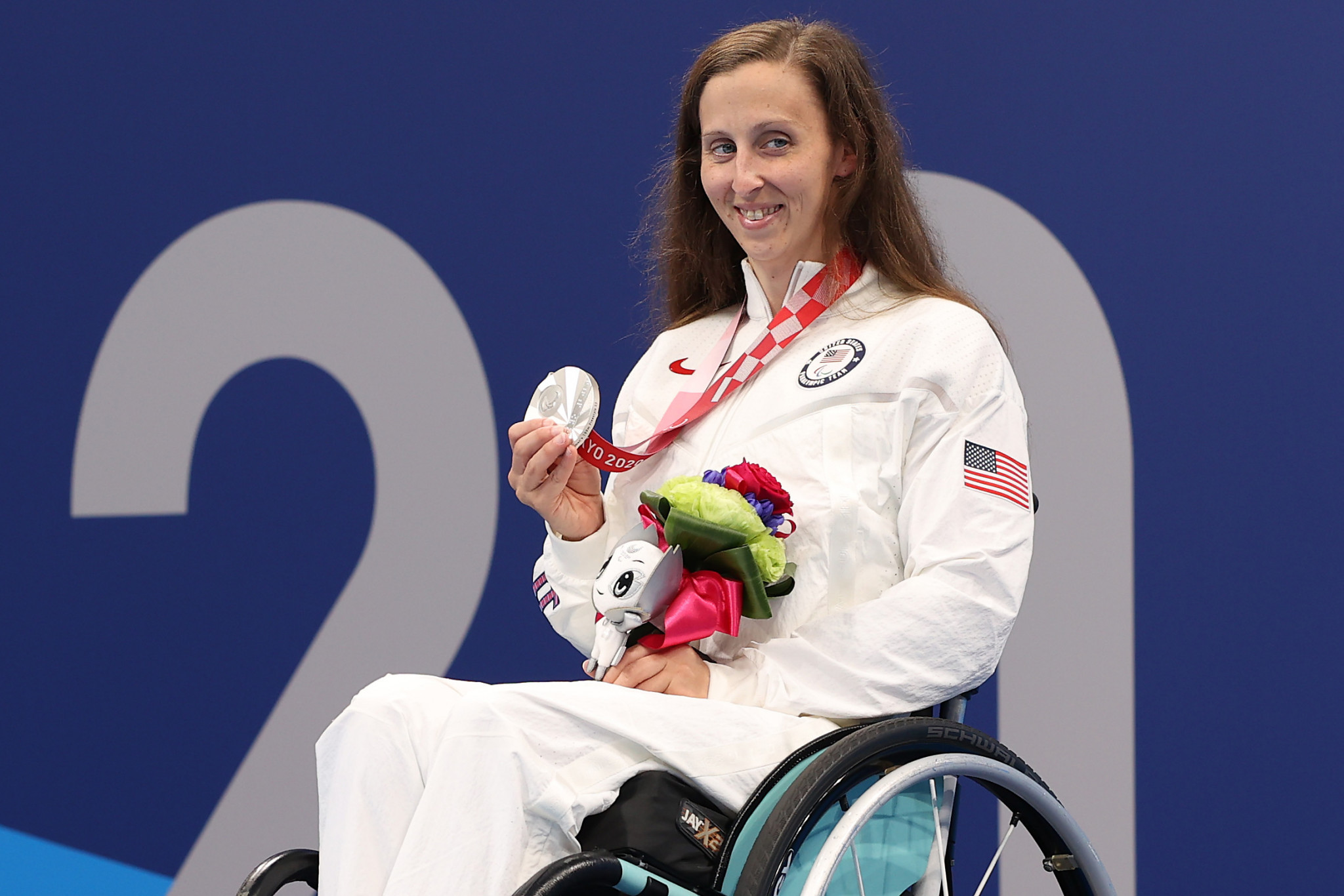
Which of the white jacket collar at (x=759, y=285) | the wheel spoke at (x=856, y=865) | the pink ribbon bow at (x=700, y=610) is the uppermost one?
the white jacket collar at (x=759, y=285)

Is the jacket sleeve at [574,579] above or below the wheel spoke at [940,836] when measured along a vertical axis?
above

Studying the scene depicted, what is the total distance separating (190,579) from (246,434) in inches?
16.4

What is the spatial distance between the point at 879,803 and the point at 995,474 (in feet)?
1.82

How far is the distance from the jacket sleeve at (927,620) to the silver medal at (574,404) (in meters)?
0.41

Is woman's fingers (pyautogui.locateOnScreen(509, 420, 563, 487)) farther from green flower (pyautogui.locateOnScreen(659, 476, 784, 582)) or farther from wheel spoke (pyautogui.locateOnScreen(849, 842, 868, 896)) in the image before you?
wheel spoke (pyautogui.locateOnScreen(849, 842, 868, 896))

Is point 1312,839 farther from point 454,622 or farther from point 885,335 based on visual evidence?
point 454,622

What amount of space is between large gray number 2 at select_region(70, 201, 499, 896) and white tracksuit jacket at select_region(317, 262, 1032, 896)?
1131mm

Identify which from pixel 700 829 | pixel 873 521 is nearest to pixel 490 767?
pixel 700 829

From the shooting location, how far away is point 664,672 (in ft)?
5.89

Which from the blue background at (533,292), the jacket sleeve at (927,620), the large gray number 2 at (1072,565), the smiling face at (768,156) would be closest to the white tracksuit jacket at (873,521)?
the jacket sleeve at (927,620)

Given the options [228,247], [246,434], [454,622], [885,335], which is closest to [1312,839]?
[885,335]

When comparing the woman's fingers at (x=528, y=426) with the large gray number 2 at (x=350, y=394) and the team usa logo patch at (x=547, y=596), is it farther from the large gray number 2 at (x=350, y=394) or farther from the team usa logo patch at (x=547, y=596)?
the large gray number 2 at (x=350, y=394)

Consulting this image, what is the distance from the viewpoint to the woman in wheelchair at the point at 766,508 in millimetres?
1525

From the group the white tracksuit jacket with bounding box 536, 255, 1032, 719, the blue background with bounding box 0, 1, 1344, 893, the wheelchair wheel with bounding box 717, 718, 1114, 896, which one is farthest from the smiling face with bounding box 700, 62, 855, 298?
the blue background with bounding box 0, 1, 1344, 893
